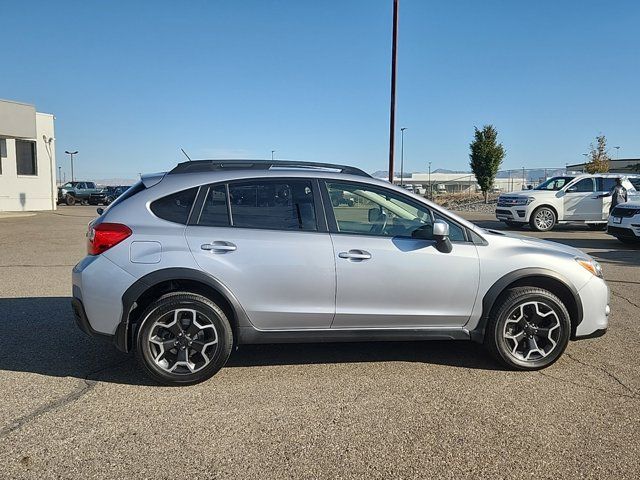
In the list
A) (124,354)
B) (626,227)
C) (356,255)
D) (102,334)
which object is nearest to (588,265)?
(356,255)

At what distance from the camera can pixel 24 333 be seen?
5398 millimetres

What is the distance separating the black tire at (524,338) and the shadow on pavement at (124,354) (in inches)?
8.4

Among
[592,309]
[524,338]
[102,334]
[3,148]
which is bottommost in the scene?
[524,338]

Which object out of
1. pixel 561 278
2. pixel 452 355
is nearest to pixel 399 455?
pixel 452 355

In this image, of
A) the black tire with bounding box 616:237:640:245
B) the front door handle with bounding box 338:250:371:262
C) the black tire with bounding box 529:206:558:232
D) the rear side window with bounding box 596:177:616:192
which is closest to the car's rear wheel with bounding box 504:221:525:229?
the black tire with bounding box 529:206:558:232

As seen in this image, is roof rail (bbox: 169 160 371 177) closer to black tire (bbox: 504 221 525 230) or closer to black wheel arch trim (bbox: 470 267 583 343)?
black wheel arch trim (bbox: 470 267 583 343)

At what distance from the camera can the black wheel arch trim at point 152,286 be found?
3.98 metres

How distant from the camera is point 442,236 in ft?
13.8

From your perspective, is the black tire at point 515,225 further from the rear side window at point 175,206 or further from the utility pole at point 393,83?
the rear side window at point 175,206

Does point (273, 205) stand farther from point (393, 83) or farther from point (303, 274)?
point (393, 83)

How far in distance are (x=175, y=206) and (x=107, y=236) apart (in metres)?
0.56

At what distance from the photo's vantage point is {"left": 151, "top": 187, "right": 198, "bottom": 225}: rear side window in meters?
4.17

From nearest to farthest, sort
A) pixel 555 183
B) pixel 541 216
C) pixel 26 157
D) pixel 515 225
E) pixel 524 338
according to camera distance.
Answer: pixel 524 338 → pixel 541 216 → pixel 555 183 → pixel 515 225 → pixel 26 157

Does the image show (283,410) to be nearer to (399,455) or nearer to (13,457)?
(399,455)
